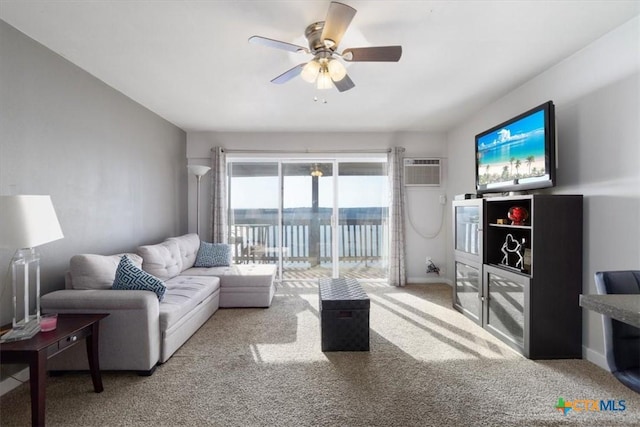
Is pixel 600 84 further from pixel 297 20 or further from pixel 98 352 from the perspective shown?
pixel 98 352

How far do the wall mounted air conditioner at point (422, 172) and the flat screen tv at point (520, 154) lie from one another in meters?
1.31

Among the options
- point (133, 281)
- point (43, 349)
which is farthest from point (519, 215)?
point (43, 349)

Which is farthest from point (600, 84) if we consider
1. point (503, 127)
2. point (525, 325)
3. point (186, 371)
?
point (186, 371)

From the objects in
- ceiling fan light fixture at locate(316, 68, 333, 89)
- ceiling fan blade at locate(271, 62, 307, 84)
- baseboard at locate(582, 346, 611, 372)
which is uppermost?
ceiling fan blade at locate(271, 62, 307, 84)

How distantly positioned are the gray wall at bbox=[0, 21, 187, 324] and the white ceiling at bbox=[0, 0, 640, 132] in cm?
18

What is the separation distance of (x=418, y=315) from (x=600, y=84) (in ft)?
8.38

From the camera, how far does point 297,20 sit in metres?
1.87

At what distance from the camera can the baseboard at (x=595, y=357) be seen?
2126mm

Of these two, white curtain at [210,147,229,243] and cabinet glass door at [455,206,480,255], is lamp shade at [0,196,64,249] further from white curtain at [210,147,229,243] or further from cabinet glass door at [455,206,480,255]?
cabinet glass door at [455,206,480,255]

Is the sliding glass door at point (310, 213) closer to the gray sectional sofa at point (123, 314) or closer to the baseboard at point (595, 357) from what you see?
the gray sectional sofa at point (123, 314)

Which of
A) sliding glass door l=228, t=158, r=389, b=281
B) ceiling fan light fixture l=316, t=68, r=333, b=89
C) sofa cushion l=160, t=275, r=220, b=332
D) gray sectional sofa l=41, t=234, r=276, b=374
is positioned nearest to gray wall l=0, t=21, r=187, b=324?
gray sectional sofa l=41, t=234, r=276, b=374

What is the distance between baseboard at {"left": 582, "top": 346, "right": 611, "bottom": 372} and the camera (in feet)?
6.98

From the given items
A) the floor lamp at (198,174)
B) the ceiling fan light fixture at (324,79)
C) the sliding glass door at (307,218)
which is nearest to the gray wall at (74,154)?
the floor lamp at (198,174)

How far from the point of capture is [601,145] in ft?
A: 6.99
